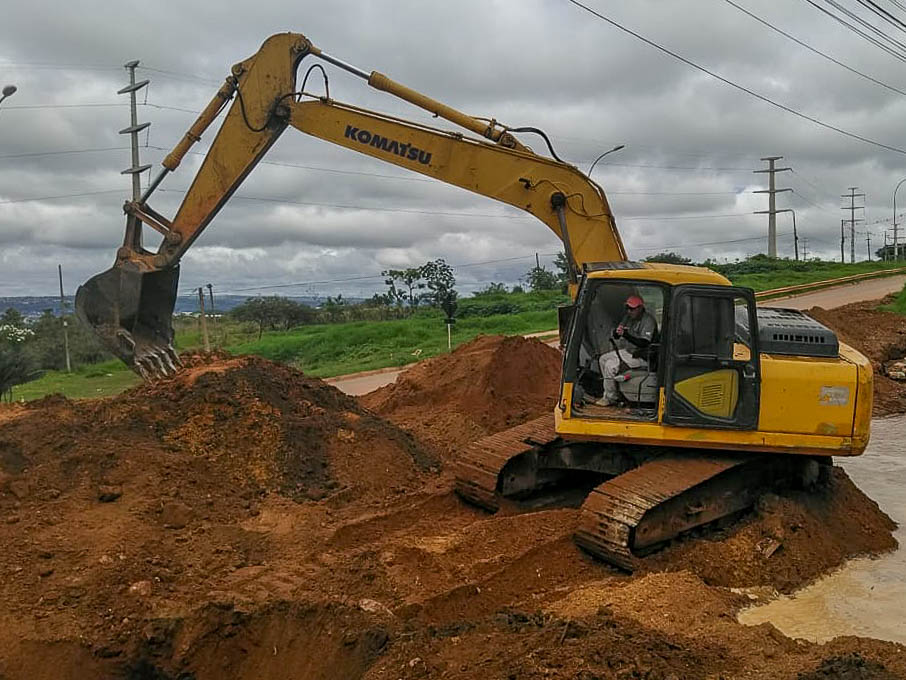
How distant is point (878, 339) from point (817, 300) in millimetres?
12889

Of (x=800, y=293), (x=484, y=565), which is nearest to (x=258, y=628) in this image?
(x=484, y=565)

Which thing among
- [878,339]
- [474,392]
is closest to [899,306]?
[878,339]

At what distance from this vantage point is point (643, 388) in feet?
21.6

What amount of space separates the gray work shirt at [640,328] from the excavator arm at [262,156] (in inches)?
50.3

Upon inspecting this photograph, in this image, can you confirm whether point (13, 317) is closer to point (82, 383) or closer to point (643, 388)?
point (82, 383)

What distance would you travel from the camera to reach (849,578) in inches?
243

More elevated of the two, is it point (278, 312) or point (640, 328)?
point (640, 328)

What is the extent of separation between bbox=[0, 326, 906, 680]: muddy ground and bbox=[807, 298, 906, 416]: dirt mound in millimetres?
6346

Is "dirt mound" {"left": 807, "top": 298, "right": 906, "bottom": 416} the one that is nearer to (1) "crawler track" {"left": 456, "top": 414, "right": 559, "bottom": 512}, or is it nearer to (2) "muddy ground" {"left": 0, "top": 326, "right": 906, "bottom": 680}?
(2) "muddy ground" {"left": 0, "top": 326, "right": 906, "bottom": 680}

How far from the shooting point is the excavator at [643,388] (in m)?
6.37

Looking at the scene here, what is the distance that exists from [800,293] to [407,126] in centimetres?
2713

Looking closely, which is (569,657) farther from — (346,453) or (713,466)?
(346,453)

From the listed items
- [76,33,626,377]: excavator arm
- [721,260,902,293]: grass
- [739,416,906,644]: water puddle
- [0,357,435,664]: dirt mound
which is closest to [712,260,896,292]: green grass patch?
[721,260,902,293]: grass

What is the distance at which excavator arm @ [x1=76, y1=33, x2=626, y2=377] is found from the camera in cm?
796
